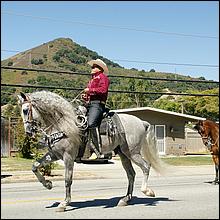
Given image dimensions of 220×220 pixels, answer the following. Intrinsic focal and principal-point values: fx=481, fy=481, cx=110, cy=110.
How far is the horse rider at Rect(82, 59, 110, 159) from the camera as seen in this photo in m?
9.18

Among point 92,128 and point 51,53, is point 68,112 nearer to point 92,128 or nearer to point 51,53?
point 92,128

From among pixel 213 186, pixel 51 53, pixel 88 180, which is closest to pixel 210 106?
pixel 88 180

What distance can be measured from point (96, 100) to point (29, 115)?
4.27 ft

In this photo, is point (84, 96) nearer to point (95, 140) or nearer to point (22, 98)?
point (95, 140)

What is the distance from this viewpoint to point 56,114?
9.11m

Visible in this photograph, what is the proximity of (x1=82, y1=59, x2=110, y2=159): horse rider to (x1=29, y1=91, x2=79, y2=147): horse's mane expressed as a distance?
1.07 feet

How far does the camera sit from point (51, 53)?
86.2 metres

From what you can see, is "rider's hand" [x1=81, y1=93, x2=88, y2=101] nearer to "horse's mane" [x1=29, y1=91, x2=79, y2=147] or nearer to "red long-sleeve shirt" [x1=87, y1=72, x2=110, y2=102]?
"red long-sleeve shirt" [x1=87, y1=72, x2=110, y2=102]

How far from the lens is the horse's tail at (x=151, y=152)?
10406mm

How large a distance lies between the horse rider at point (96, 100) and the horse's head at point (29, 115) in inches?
40.6

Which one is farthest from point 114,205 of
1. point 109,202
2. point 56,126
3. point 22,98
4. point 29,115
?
point 22,98

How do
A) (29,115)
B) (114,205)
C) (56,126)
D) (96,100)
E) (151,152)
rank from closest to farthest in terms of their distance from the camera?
(29,115) < (56,126) < (96,100) < (114,205) < (151,152)

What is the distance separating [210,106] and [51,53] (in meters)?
54.3

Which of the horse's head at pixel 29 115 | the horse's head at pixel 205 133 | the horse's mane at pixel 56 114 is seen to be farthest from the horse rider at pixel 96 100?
the horse's head at pixel 205 133
